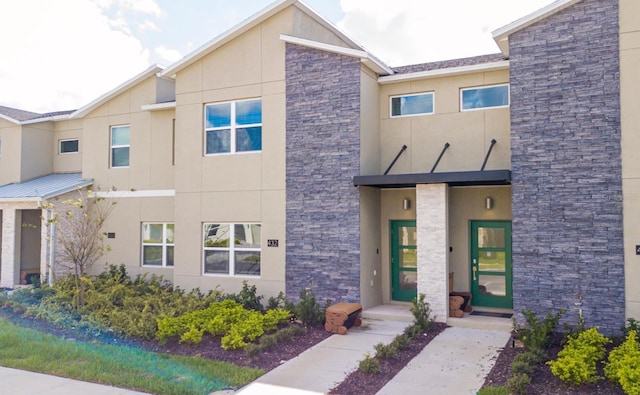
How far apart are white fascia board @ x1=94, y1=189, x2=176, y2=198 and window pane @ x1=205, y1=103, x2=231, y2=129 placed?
2.77 m

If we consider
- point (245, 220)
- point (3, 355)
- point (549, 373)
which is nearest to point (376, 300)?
point (245, 220)

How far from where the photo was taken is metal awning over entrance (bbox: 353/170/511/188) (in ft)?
36.2

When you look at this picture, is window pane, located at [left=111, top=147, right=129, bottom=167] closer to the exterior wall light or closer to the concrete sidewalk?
the concrete sidewalk

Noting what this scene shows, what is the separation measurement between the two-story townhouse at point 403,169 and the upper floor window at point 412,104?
4 cm

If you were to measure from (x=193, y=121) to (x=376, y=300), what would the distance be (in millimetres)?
7031

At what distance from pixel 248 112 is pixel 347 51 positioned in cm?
322

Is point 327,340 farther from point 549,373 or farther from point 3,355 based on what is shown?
point 3,355

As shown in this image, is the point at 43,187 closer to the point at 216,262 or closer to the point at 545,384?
the point at 216,262

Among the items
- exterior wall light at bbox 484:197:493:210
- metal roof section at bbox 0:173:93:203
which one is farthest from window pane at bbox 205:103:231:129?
exterior wall light at bbox 484:197:493:210

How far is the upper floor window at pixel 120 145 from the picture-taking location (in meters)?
17.5

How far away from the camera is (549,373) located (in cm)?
842

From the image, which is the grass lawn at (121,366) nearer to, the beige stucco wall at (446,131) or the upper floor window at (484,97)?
the beige stucco wall at (446,131)

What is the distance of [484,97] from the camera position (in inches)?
508

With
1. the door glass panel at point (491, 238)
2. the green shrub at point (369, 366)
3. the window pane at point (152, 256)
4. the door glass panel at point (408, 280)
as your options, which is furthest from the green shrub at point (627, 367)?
the window pane at point (152, 256)
